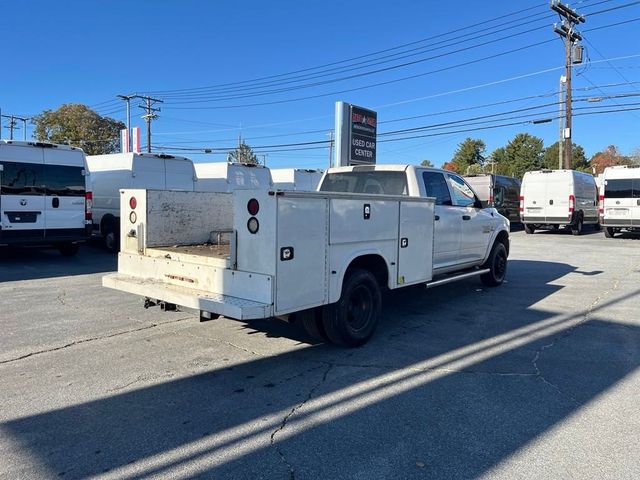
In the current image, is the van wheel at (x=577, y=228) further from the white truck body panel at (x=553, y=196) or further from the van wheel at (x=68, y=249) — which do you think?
the van wheel at (x=68, y=249)

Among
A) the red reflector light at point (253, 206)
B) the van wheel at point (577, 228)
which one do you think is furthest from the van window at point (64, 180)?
the van wheel at point (577, 228)

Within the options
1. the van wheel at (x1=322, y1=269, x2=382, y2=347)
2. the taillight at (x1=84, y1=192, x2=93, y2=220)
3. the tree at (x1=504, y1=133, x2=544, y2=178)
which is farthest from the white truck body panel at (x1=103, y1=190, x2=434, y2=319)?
the tree at (x1=504, y1=133, x2=544, y2=178)

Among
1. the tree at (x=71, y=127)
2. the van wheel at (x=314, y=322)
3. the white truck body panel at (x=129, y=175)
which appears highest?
the tree at (x=71, y=127)

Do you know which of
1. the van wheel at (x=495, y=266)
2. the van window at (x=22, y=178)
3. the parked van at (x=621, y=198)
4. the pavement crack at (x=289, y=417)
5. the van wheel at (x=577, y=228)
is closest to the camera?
the pavement crack at (x=289, y=417)

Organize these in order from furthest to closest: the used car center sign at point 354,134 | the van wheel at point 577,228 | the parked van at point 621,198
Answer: the van wheel at point 577,228 < the parked van at point 621,198 < the used car center sign at point 354,134

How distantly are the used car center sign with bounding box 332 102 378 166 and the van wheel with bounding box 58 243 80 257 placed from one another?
23.4 feet

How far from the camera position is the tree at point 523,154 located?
3477 inches

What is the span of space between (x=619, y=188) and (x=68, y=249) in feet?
65.0

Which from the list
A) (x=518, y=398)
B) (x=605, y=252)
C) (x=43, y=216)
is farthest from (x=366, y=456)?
(x=605, y=252)

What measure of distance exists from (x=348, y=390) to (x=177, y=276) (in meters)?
2.18

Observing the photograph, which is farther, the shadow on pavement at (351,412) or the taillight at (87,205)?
the taillight at (87,205)

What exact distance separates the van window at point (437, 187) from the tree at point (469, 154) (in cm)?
8687

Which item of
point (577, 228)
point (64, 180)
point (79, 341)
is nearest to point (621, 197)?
point (577, 228)

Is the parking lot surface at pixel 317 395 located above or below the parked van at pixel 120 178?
below
